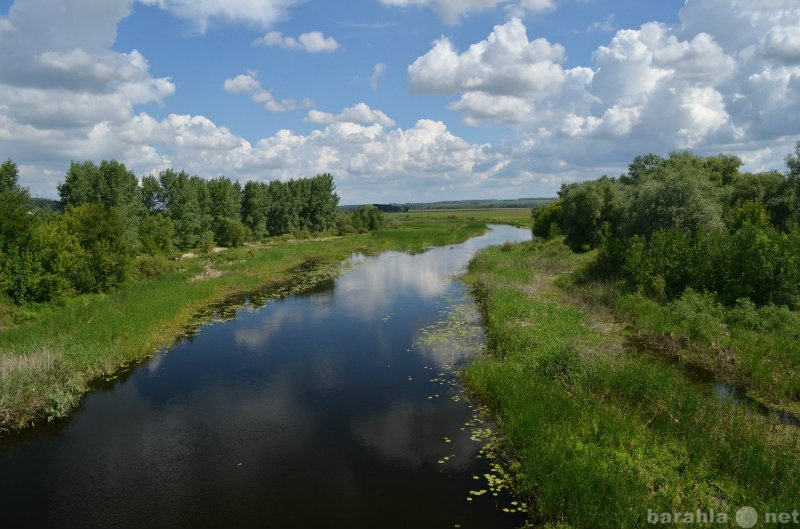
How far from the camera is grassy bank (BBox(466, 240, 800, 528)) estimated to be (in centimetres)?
1000

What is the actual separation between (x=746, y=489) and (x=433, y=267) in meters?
41.4

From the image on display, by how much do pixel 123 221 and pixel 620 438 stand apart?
4858 centimetres

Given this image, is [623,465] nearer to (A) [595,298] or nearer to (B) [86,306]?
(A) [595,298]

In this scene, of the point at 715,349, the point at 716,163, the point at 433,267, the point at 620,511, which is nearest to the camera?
the point at 620,511

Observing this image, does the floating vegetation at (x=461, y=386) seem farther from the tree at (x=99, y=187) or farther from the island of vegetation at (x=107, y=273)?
the tree at (x=99, y=187)

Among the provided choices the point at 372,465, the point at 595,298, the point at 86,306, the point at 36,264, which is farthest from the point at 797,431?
the point at 36,264

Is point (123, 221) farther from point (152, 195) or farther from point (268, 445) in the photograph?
point (268, 445)

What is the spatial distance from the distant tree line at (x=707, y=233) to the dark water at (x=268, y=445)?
11623 mm

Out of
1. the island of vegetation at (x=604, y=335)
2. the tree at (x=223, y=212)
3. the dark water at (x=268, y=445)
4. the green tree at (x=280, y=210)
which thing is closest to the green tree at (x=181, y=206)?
the tree at (x=223, y=212)

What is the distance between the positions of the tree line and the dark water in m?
10.3

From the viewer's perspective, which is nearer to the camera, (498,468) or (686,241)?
(498,468)

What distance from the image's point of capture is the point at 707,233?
2866 centimetres

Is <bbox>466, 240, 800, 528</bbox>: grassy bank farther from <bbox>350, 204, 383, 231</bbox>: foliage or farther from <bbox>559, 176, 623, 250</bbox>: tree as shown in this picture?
<bbox>350, 204, 383, 231</bbox>: foliage

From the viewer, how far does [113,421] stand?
636 inches
